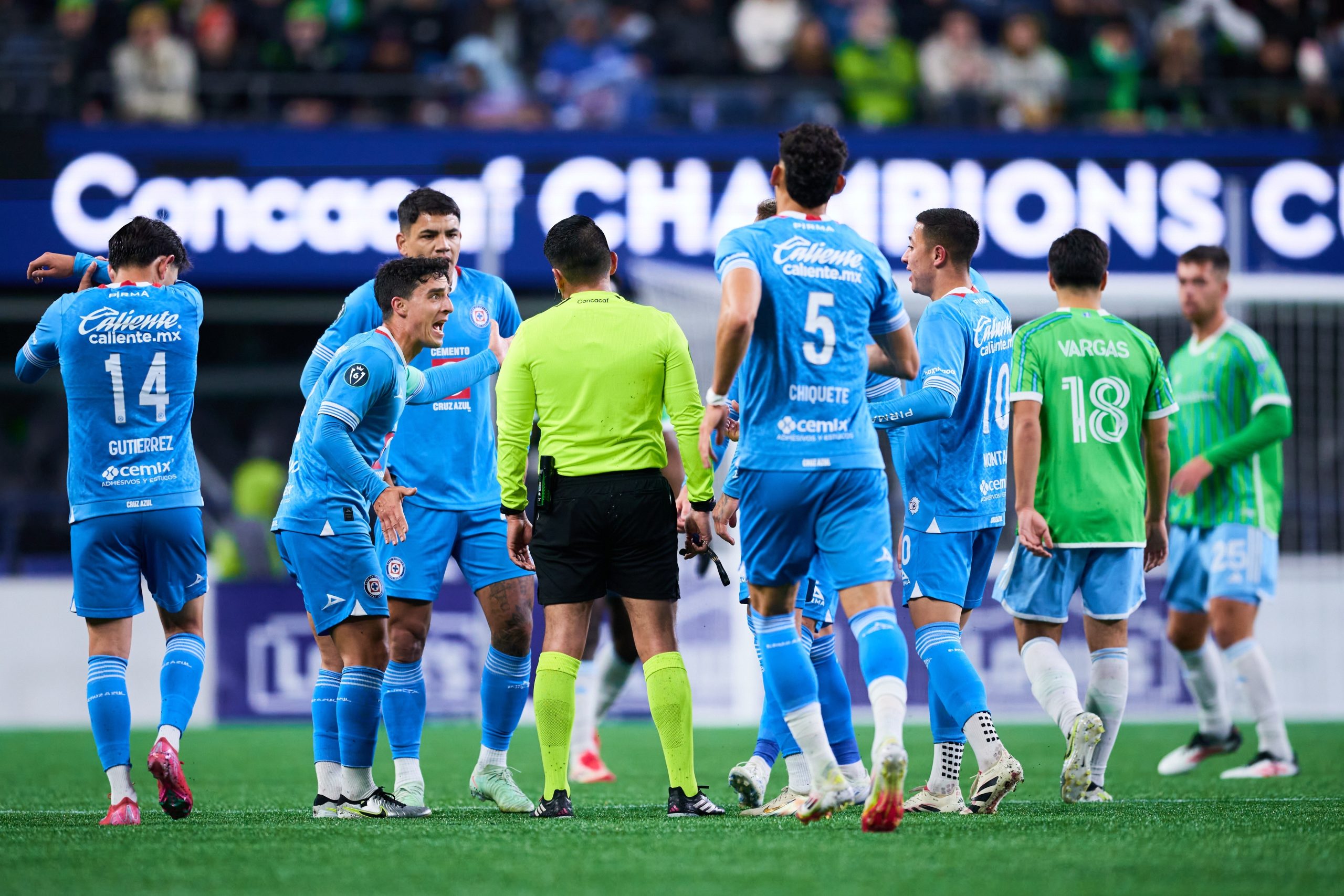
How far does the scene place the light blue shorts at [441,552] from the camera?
6.47m

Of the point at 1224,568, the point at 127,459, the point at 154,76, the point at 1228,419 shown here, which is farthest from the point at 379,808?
the point at 154,76

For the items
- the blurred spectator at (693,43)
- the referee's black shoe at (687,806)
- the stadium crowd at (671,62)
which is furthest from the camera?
the blurred spectator at (693,43)

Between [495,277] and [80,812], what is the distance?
2791 millimetres

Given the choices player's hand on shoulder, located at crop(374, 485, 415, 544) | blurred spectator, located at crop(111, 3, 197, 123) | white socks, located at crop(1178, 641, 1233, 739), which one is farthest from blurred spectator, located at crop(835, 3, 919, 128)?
player's hand on shoulder, located at crop(374, 485, 415, 544)

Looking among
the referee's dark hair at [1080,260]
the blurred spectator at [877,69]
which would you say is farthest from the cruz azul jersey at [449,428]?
the blurred spectator at [877,69]

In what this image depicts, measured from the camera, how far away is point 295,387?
1736 centimetres

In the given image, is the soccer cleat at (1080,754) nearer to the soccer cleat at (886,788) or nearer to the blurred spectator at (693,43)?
the soccer cleat at (886,788)

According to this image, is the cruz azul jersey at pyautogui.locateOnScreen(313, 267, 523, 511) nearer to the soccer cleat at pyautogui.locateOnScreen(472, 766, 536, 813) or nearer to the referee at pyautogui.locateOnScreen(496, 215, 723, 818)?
the referee at pyautogui.locateOnScreen(496, 215, 723, 818)

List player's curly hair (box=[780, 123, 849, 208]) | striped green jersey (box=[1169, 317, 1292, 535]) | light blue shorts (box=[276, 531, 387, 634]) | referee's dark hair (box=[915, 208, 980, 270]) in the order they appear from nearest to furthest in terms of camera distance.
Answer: player's curly hair (box=[780, 123, 849, 208]) < light blue shorts (box=[276, 531, 387, 634]) < referee's dark hair (box=[915, 208, 980, 270]) < striped green jersey (box=[1169, 317, 1292, 535])

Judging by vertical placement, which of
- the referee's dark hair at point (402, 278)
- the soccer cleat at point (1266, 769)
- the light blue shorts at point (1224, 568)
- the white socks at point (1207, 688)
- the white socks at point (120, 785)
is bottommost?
the soccer cleat at point (1266, 769)

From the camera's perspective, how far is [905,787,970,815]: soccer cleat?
596 cm

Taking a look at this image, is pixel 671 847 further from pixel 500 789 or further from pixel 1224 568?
pixel 1224 568

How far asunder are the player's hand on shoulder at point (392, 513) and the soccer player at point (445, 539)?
0.74 meters

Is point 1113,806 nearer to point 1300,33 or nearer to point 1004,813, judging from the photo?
point 1004,813
